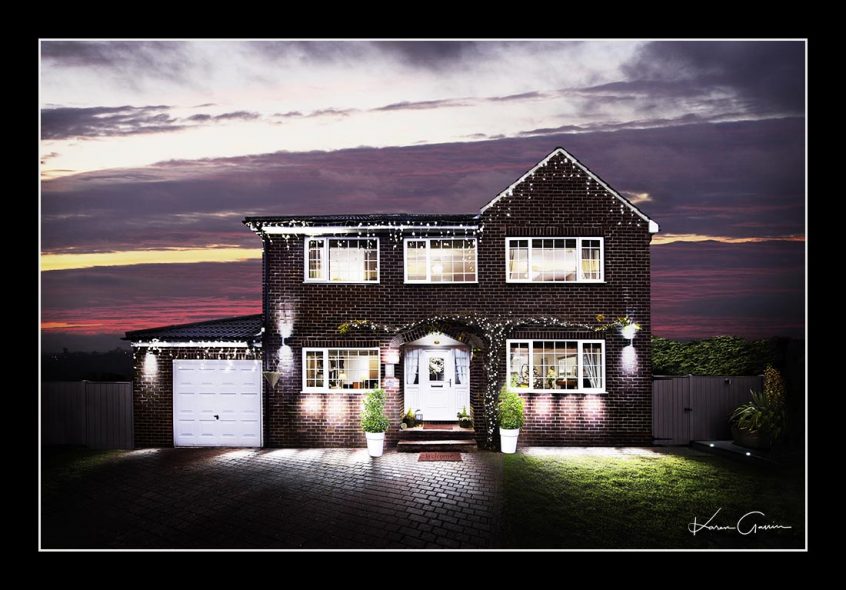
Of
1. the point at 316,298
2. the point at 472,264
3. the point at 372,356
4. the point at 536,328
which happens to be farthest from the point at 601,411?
the point at 316,298

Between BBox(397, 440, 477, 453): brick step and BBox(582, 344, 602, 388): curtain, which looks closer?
BBox(397, 440, 477, 453): brick step

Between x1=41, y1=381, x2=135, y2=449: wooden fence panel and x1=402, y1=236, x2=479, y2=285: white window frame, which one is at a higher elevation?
x1=402, y1=236, x2=479, y2=285: white window frame

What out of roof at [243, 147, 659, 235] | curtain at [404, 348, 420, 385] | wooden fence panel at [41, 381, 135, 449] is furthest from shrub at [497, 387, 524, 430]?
wooden fence panel at [41, 381, 135, 449]

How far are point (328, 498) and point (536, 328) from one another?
651cm

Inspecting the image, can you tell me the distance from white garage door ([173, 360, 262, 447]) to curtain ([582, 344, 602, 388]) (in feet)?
29.0

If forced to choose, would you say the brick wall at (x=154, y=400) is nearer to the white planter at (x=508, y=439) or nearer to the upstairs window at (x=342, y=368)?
the upstairs window at (x=342, y=368)

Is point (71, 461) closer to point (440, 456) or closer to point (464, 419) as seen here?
point (440, 456)

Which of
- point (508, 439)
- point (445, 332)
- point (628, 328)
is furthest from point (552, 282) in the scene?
point (508, 439)

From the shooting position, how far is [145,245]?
10.4 metres

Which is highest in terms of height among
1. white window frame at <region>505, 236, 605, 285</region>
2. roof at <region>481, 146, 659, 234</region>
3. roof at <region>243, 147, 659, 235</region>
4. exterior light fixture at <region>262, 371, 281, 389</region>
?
roof at <region>481, 146, 659, 234</region>

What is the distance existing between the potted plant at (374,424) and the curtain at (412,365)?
182cm

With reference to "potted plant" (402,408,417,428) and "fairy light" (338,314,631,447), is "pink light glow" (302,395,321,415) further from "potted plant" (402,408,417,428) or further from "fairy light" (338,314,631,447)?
"potted plant" (402,408,417,428)
